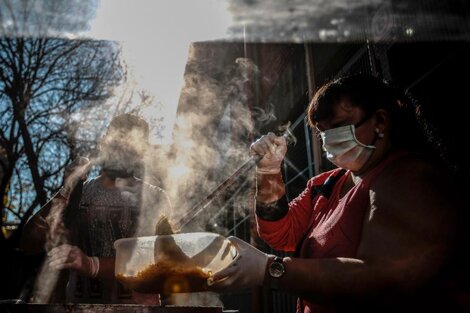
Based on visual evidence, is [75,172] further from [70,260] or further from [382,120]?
[382,120]

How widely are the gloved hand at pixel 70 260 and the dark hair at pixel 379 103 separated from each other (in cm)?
212

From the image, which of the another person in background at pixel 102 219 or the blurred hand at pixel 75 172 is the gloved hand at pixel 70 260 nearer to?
the another person in background at pixel 102 219

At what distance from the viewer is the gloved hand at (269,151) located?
8.70 feet

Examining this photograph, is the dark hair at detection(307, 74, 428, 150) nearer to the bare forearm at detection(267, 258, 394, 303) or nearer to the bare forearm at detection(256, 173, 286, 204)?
the bare forearm at detection(256, 173, 286, 204)

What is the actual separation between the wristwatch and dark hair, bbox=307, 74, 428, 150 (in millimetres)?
921

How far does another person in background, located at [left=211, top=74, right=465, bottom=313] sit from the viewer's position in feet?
5.05

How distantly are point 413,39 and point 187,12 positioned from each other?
12.9 ft

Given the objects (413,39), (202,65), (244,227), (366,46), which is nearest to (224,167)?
(244,227)

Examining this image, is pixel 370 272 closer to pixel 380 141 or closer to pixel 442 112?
pixel 380 141

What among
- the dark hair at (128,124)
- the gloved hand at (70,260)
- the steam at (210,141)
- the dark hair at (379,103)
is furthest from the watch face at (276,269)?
the steam at (210,141)

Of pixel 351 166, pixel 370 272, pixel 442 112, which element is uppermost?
pixel 442 112

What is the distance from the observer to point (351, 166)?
2.19 metres

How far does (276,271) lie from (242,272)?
0.48ft

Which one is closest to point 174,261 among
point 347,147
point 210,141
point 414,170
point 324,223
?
point 324,223
